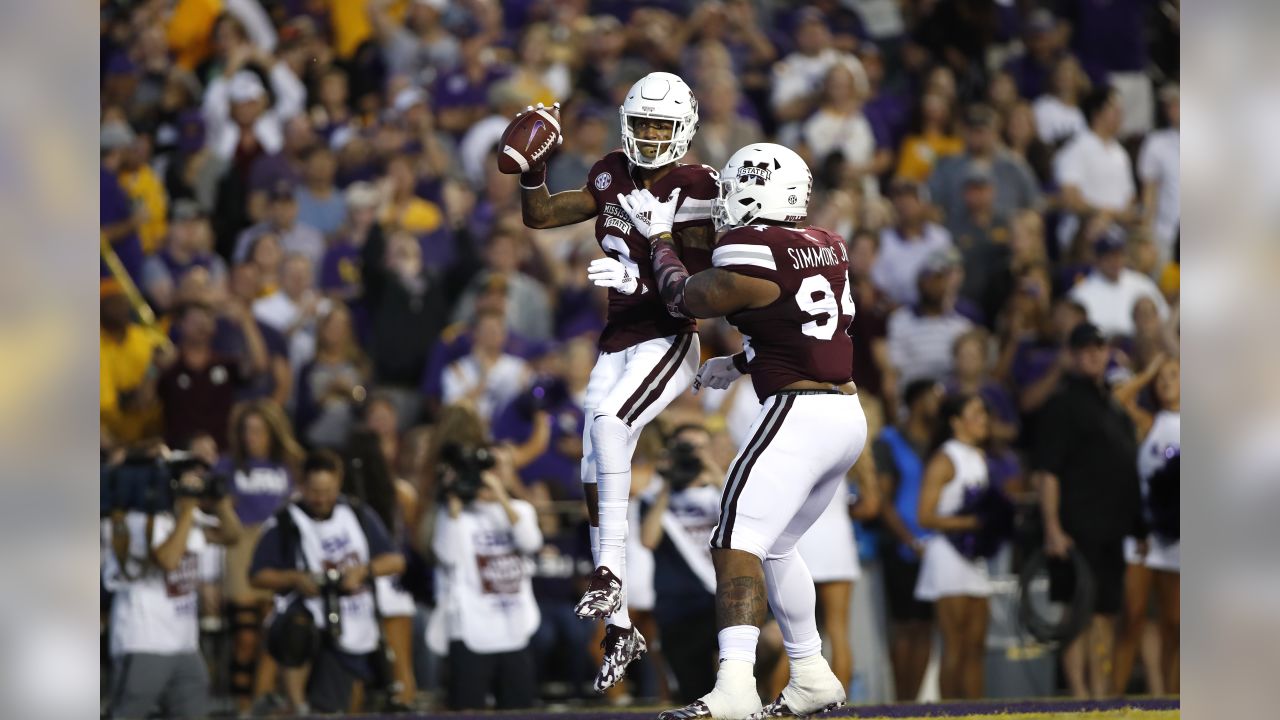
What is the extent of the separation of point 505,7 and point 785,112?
8.47 feet

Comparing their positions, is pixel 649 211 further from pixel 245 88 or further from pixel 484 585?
pixel 245 88

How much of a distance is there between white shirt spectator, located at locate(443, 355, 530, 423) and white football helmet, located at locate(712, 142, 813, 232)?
477 cm

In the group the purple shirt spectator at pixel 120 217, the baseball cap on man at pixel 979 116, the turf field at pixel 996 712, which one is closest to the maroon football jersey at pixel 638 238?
the turf field at pixel 996 712

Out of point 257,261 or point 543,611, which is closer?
point 543,611

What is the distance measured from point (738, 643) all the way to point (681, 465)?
3563 mm

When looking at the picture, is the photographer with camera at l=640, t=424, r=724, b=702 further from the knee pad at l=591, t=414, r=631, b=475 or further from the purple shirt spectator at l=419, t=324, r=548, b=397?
the knee pad at l=591, t=414, r=631, b=475

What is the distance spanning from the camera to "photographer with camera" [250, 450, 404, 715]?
9.82 metres

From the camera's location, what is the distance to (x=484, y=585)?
985 centimetres

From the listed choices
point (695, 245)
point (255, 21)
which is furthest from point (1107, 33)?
point (695, 245)

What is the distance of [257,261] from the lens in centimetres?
1208

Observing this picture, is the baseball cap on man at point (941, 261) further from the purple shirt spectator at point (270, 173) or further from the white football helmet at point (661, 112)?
the white football helmet at point (661, 112)
